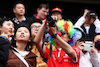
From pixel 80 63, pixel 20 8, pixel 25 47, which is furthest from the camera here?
pixel 20 8

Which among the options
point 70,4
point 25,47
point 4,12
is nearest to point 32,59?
point 25,47

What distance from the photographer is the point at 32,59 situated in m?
3.61

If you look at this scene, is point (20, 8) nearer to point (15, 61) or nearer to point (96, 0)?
point (15, 61)

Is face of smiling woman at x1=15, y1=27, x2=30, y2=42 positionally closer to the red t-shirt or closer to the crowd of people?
the crowd of people

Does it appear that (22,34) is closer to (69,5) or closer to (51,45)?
(51,45)

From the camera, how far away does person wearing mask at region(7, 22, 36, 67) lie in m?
3.38

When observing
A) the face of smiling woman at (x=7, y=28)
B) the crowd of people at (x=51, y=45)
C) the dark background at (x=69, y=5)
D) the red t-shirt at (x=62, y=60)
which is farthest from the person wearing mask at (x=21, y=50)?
the dark background at (x=69, y=5)

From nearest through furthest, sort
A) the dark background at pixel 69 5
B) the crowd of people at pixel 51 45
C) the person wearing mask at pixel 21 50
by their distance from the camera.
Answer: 1. the crowd of people at pixel 51 45
2. the person wearing mask at pixel 21 50
3. the dark background at pixel 69 5

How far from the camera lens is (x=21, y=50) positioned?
3691 millimetres

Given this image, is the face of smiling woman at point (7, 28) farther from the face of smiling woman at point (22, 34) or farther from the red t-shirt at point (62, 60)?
the red t-shirt at point (62, 60)

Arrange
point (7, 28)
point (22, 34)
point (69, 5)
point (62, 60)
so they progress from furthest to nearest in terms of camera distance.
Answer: point (69, 5) → point (22, 34) → point (7, 28) → point (62, 60)

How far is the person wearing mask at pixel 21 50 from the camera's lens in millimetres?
3384

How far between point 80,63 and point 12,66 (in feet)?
3.74

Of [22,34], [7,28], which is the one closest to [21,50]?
[22,34]
